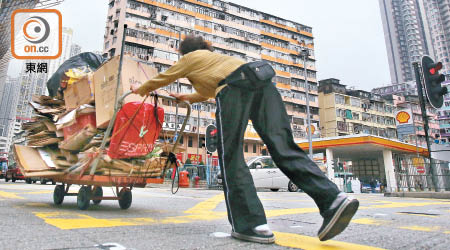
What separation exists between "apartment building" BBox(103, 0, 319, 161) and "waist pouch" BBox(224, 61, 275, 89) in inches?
1215

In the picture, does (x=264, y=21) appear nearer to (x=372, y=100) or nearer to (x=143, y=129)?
(x=372, y=100)

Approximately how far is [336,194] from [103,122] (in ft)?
8.44

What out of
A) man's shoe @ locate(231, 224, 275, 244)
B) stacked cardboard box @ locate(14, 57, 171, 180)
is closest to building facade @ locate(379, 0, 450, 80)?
stacked cardboard box @ locate(14, 57, 171, 180)

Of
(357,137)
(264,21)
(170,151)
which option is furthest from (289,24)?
(170,151)

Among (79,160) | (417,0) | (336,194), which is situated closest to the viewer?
(336,194)

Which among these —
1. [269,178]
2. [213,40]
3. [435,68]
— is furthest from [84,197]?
[213,40]

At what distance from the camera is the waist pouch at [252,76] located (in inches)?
79.5

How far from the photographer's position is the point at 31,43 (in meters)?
9.80

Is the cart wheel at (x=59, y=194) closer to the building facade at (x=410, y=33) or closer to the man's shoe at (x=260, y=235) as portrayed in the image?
the man's shoe at (x=260, y=235)

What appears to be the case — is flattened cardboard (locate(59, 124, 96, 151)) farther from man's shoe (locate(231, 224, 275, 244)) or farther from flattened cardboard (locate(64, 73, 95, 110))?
man's shoe (locate(231, 224, 275, 244))

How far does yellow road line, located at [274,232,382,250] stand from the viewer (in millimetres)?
1751

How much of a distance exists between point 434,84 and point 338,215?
6128mm

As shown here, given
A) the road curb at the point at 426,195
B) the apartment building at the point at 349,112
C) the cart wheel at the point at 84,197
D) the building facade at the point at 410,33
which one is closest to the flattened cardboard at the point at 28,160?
the cart wheel at the point at 84,197

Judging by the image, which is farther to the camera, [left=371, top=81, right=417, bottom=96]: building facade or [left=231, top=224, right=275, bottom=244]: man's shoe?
[left=371, top=81, right=417, bottom=96]: building facade
